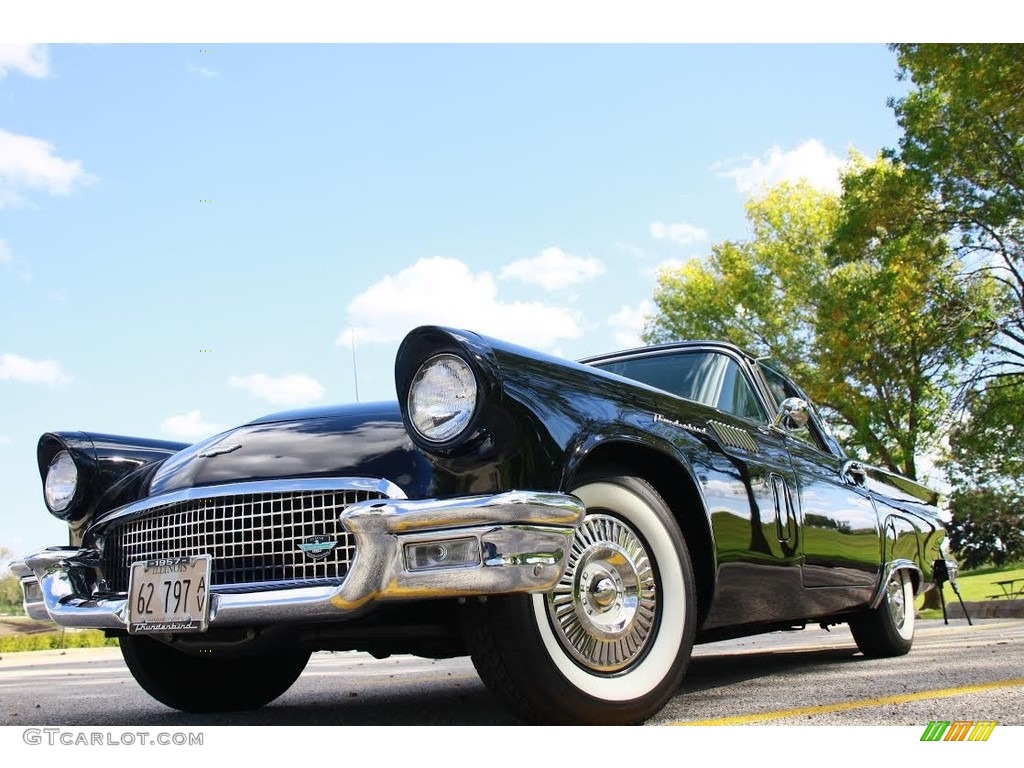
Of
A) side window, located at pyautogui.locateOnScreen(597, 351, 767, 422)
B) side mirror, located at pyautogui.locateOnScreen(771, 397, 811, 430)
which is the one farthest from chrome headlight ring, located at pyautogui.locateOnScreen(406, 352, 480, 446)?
side mirror, located at pyautogui.locateOnScreen(771, 397, 811, 430)

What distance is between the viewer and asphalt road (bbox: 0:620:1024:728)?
9.96 feet

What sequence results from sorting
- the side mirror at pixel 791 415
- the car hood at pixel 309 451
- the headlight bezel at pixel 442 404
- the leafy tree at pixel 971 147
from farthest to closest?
the leafy tree at pixel 971 147 → the side mirror at pixel 791 415 → the car hood at pixel 309 451 → the headlight bezel at pixel 442 404

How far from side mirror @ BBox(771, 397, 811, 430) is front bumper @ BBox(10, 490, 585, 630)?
217 centimetres

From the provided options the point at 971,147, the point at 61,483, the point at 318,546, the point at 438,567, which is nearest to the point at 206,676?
the point at 61,483

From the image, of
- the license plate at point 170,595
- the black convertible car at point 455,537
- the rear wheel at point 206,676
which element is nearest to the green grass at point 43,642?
the rear wheel at point 206,676

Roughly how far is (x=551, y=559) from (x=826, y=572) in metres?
2.18

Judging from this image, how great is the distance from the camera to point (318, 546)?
2.71 metres

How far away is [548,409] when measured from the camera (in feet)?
8.98

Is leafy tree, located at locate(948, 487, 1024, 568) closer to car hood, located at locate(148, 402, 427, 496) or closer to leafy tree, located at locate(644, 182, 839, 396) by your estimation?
leafy tree, located at locate(644, 182, 839, 396)

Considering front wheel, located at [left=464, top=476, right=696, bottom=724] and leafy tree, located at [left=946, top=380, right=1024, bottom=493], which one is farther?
leafy tree, located at [left=946, top=380, right=1024, bottom=493]

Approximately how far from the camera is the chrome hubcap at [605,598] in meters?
2.70

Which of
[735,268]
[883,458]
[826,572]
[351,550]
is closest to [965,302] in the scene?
[883,458]

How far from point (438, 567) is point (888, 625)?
3.77 metres

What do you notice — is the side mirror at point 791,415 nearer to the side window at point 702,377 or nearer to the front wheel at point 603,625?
the side window at point 702,377
